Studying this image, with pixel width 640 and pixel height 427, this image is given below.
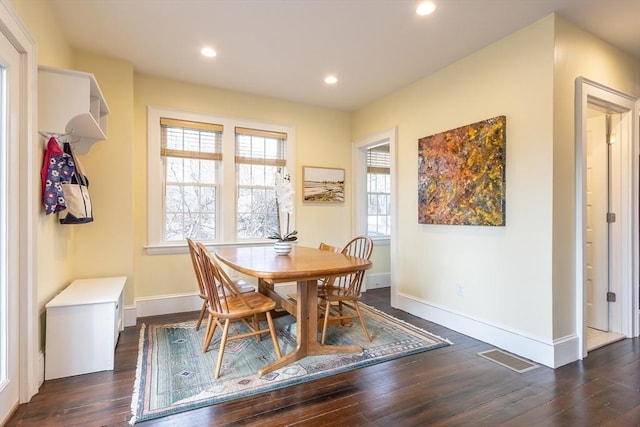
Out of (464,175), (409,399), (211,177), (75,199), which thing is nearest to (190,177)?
(211,177)

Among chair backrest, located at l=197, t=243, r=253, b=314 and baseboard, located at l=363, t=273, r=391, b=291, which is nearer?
chair backrest, located at l=197, t=243, r=253, b=314

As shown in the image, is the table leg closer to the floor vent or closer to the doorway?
the floor vent

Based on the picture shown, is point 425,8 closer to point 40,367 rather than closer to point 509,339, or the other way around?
point 509,339

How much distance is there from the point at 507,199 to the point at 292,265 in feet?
6.27

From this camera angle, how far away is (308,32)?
2.74 m

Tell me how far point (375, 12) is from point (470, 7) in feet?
2.28

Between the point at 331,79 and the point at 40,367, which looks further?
the point at 331,79

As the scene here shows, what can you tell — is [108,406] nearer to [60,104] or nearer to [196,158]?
[60,104]

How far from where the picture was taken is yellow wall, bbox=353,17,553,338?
2.50 m

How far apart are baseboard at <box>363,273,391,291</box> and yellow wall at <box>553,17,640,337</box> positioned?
8.80ft

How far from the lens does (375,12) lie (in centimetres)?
245

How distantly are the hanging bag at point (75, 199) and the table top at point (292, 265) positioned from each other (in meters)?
1.13

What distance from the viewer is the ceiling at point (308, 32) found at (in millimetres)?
2379

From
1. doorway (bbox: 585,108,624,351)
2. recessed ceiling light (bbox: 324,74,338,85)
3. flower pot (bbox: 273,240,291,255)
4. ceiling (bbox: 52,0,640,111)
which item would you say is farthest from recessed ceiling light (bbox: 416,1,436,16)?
flower pot (bbox: 273,240,291,255)
